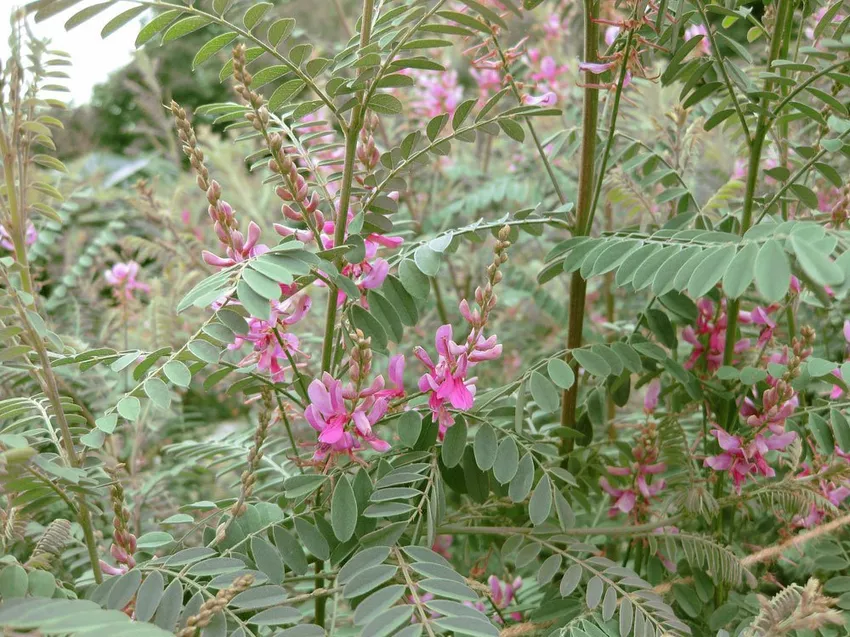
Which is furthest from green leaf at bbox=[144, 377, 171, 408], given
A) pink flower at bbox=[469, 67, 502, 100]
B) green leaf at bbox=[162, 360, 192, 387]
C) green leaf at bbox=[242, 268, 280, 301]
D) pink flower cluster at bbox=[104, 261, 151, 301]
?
pink flower at bbox=[469, 67, 502, 100]

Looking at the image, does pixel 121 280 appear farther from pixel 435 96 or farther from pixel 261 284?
pixel 435 96

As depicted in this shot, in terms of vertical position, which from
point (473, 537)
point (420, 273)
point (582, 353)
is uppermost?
point (420, 273)

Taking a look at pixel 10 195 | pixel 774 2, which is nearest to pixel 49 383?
pixel 10 195

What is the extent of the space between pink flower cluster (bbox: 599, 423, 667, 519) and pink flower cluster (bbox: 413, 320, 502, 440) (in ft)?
0.82

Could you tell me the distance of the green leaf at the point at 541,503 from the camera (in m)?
0.68

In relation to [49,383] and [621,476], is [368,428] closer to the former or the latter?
[49,383]

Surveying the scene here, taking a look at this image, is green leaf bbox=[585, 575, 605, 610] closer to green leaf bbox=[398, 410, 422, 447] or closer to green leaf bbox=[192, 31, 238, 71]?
green leaf bbox=[398, 410, 422, 447]

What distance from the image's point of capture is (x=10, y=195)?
2.32ft

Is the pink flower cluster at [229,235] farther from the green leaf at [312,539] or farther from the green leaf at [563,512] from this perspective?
the green leaf at [563,512]

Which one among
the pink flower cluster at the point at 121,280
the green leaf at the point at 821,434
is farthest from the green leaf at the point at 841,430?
the pink flower cluster at the point at 121,280

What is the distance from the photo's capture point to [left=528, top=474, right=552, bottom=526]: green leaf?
0.68 meters

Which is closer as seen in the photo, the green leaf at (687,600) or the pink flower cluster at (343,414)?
the pink flower cluster at (343,414)

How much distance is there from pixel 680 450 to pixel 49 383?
2.18 feet

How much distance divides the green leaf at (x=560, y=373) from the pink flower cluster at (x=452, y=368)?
0.20 feet
